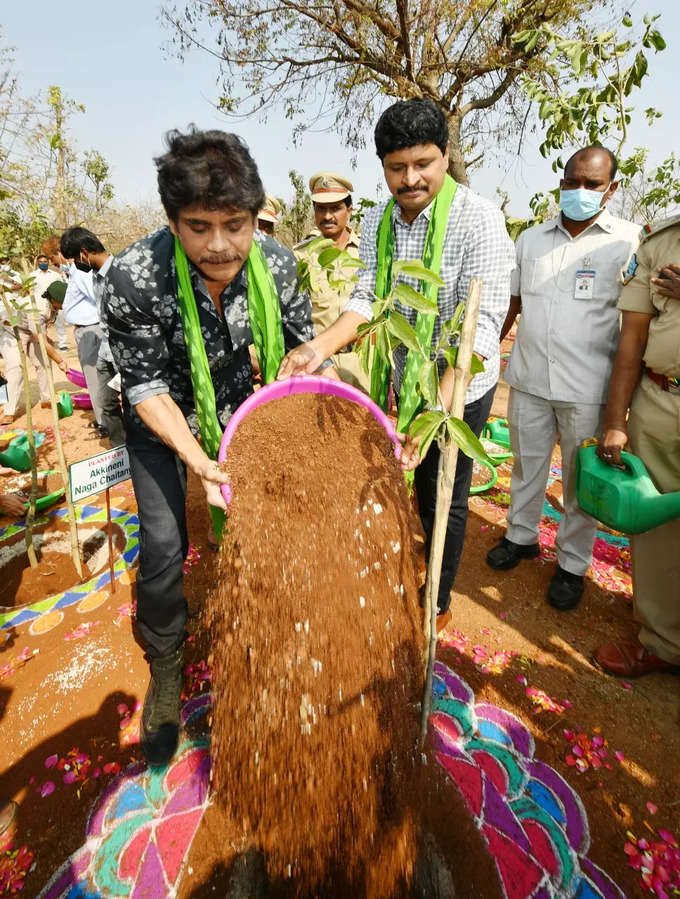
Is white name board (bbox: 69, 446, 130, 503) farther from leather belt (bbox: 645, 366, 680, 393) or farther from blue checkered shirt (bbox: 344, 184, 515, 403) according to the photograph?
leather belt (bbox: 645, 366, 680, 393)

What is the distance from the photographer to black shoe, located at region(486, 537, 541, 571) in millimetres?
2773

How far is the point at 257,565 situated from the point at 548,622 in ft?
5.84

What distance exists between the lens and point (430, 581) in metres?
1.22

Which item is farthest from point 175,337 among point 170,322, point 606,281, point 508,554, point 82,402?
point 82,402

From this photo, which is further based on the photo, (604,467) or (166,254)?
(604,467)

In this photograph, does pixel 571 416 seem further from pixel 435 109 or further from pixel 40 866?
pixel 40 866

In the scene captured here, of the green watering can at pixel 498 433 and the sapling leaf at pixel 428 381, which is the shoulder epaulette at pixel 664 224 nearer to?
the sapling leaf at pixel 428 381

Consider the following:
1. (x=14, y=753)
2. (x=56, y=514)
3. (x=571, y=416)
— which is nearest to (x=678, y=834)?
(x=571, y=416)

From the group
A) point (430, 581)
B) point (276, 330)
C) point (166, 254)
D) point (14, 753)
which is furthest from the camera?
point (14, 753)

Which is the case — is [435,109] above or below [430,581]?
above

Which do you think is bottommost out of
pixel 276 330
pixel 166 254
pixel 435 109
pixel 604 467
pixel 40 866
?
pixel 40 866

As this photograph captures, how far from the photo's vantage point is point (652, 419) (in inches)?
77.9

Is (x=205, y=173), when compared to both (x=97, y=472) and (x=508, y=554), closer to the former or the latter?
(x=97, y=472)

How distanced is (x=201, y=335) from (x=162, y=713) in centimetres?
132
